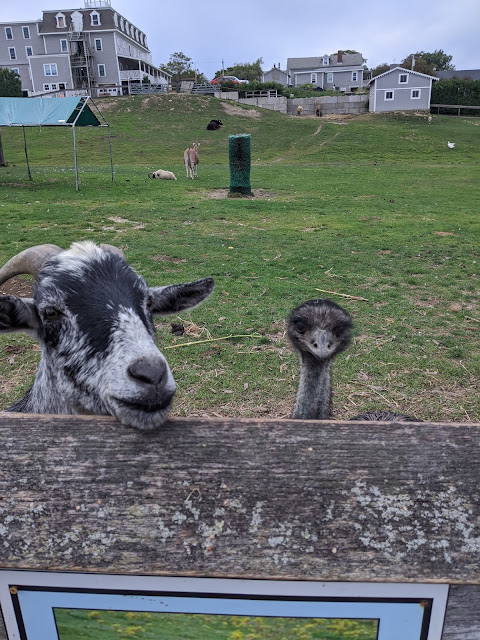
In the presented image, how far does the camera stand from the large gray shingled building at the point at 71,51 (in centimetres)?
6606

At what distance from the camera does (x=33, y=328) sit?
9.60 feet

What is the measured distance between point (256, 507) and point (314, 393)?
2.62 m

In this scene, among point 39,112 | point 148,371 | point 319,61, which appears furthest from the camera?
point 319,61

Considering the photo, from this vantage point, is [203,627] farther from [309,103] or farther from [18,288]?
[309,103]

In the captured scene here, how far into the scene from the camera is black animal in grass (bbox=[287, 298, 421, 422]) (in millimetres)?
4031

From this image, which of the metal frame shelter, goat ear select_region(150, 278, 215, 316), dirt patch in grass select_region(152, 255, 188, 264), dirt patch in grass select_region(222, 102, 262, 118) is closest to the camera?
goat ear select_region(150, 278, 215, 316)

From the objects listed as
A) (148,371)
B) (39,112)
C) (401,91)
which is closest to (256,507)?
(148,371)

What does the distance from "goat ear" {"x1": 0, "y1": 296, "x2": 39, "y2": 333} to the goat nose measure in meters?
1.00

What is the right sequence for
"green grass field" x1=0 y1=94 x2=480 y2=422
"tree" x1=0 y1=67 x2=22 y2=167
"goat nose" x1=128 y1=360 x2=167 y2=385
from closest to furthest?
"goat nose" x1=128 y1=360 x2=167 y2=385 → "green grass field" x1=0 y1=94 x2=480 y2=422 → "tree" x1=0 y1=67 x2=22 y2=167

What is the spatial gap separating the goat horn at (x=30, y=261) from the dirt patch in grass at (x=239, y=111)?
2053 inches

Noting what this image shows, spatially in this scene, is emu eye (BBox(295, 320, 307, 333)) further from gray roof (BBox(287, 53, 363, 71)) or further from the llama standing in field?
gray roof (BBox(287, 53, 363, 71))

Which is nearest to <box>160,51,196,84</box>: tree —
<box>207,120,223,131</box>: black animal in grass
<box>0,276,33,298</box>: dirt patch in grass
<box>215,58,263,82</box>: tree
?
<box>215,58,263,82</box>: tree

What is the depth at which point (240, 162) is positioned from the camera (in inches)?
765

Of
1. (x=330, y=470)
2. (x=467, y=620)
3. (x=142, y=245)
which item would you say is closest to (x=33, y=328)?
(x=330, y=470)
